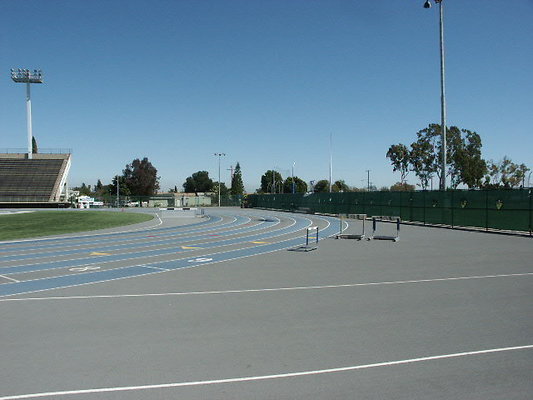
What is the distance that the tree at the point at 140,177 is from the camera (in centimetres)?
10519

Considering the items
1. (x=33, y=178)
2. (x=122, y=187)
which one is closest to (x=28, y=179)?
(x=33, y=178)

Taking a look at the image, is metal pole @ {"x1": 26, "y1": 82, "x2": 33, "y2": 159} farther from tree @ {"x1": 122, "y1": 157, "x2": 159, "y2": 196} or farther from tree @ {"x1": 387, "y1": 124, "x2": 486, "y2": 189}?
tree @ {"x1": 387, "y1": 124, "x2": 486, "y2": 189}

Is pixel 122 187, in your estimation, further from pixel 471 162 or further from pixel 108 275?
pixel 108 275

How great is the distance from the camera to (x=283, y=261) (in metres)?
14.3

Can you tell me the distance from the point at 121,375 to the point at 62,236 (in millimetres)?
20569

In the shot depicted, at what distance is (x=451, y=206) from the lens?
2823 centimetres

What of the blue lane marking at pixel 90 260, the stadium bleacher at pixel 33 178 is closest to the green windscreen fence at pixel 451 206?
the blue lane marking at pixel 90 260

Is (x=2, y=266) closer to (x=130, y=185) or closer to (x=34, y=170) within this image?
(x=34, y=170)

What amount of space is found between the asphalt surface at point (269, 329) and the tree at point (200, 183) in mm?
140683

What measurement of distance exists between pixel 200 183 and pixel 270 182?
26.2 m

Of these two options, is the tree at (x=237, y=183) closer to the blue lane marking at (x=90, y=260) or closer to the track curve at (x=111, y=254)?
the track curve at (x=111, y=254)

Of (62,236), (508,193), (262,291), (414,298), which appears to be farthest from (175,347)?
(508,193)

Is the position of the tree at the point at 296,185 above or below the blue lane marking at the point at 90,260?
above

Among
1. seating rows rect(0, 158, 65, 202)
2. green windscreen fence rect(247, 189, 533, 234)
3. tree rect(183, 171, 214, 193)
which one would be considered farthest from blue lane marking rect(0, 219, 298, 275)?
tree rect(183, 171, 214, 193)
